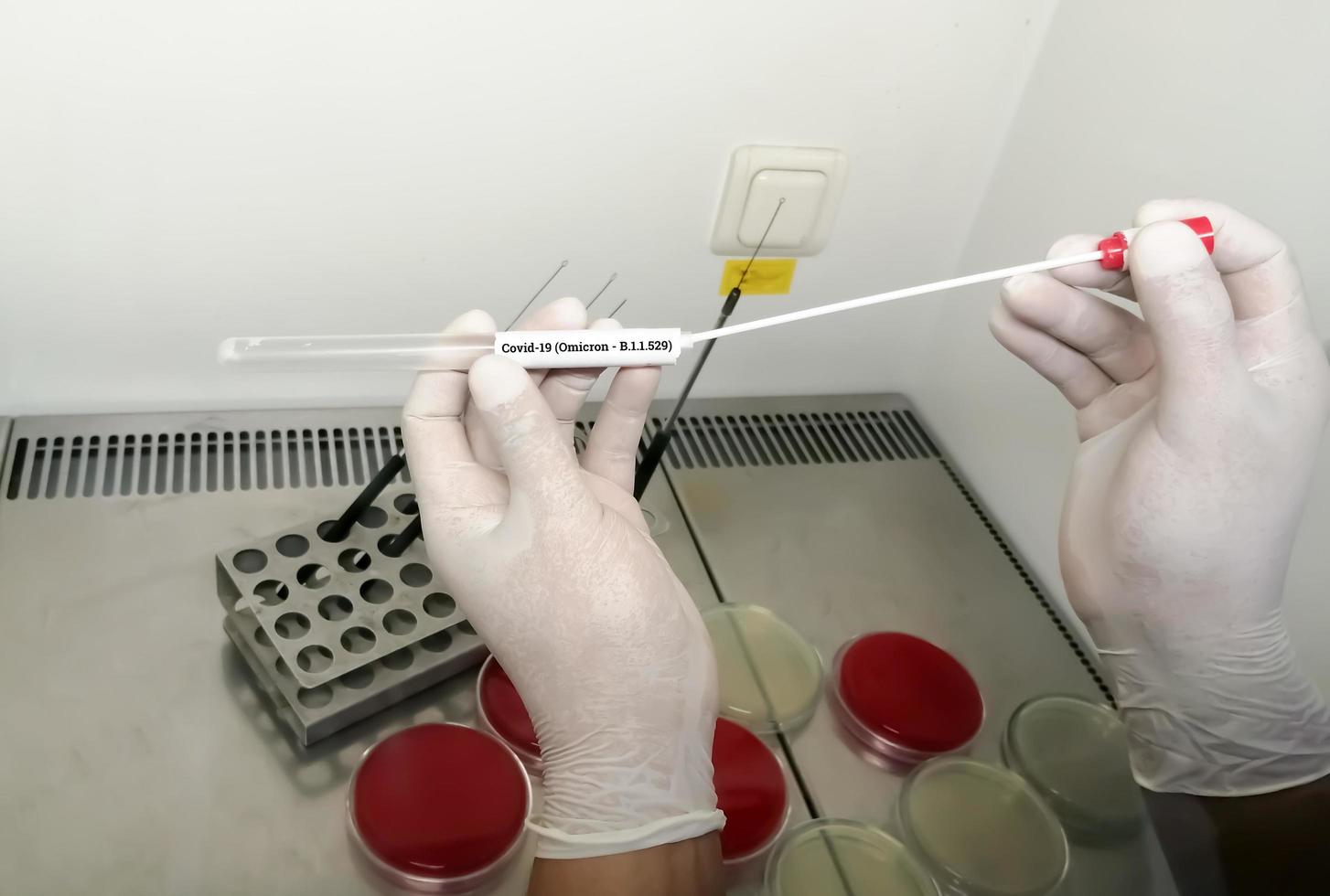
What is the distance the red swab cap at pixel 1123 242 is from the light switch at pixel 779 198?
17.3 inches

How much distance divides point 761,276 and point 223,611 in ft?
2.39

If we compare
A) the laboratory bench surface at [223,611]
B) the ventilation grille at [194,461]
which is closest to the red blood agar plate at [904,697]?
the laboratory bench surface at [223,611]

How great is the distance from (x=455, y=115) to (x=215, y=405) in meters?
0.44

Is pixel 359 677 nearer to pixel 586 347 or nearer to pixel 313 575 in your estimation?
pixel 313 575

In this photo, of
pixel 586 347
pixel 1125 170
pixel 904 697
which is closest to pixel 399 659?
pixel 586 347

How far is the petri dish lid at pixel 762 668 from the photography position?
98 cm

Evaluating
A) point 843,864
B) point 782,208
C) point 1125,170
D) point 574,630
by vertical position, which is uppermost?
point 1125,170

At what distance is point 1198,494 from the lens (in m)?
0.78

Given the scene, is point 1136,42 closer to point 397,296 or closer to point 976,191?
point 976,191

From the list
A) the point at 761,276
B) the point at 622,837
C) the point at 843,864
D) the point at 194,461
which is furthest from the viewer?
the point at 761,276

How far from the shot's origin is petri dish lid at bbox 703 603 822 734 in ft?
3.23

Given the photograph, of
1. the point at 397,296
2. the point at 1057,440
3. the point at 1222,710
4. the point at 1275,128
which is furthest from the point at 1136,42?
the point at 397,296

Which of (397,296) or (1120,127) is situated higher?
(1120,127)

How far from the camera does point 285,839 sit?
812 millimetres
